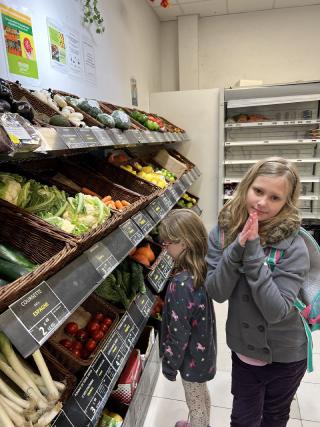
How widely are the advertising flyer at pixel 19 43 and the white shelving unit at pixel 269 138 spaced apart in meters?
2.75

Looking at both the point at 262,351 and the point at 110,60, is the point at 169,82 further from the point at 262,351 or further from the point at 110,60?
the point at 262,351

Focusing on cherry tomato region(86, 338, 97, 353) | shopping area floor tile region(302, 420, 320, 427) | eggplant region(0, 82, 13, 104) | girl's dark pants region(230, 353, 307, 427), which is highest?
eggplant region(0, 82, 13, 104)

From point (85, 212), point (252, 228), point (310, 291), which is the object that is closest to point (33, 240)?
point (85, 212)

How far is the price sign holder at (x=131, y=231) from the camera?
5.31ft

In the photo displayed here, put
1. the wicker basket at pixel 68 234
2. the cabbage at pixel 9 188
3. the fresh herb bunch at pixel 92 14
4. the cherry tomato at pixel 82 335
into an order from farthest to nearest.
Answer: the fresh herb bunch at pixel 92 14 < the cherry tomato at pixel 82 335 < the cabbage at pixel 9 188 < the wicker basket at pixel 68 234

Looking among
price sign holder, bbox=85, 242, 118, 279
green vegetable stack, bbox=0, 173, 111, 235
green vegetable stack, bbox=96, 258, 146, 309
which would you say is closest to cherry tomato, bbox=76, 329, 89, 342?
green vegetable stack, bbox=96, 258, 146, 309

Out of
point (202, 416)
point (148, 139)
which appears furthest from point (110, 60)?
point (202, 416)

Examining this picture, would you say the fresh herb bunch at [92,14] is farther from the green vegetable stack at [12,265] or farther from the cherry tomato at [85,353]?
the cherry tomato at [85,353]

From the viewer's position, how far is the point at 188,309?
1487mm

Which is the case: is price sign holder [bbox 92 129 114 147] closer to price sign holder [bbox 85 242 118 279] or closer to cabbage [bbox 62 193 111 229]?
cabbage [bbox 62 193 111 229]

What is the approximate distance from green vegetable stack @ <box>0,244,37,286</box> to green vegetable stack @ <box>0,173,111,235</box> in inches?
9.2

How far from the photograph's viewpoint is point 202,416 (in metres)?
1.71

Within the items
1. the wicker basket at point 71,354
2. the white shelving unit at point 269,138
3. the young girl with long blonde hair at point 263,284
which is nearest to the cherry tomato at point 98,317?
the wicker basket at point 71,354

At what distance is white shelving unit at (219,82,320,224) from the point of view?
4.09 metres
